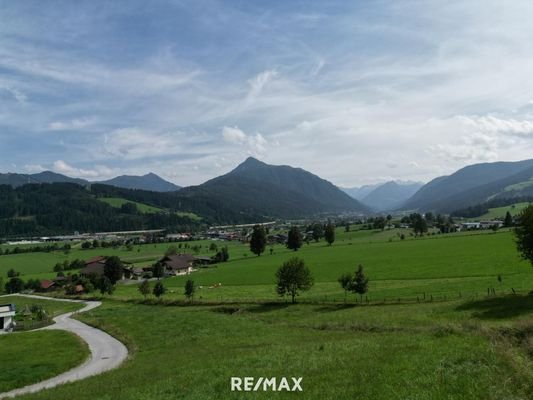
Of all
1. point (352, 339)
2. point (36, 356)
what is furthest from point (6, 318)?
point (352, 339)

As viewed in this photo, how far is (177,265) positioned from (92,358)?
3963 inches

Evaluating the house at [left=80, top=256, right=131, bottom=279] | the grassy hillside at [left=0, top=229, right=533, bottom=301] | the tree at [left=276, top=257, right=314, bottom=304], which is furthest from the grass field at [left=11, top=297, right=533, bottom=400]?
the house at [left=80, top=256, right=131, bottom=279]

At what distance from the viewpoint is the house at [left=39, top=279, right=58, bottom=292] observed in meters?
129

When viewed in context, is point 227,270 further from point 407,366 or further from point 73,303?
point 407,366

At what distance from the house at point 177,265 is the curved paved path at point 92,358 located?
73557 mm

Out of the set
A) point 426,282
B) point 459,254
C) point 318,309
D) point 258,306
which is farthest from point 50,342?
point 459,254

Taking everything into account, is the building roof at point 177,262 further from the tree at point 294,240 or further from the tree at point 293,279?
the tree at point 293,279

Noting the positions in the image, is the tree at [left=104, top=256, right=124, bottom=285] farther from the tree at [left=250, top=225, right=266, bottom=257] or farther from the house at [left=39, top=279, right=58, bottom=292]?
the tree at [left=250, top=225, right=266, bottom=257]

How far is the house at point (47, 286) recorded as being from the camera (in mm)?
128625

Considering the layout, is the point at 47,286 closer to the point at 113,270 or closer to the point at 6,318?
the point at 113,270

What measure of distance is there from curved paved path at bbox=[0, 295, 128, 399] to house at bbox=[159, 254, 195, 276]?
7356 cm

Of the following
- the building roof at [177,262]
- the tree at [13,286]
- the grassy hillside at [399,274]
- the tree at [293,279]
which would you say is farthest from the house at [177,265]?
the tree at [293,279]

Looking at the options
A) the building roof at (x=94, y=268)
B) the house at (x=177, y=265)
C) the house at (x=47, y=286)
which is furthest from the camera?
the building roof at (x=94, y=268)

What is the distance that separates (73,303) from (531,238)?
85.6 meters
